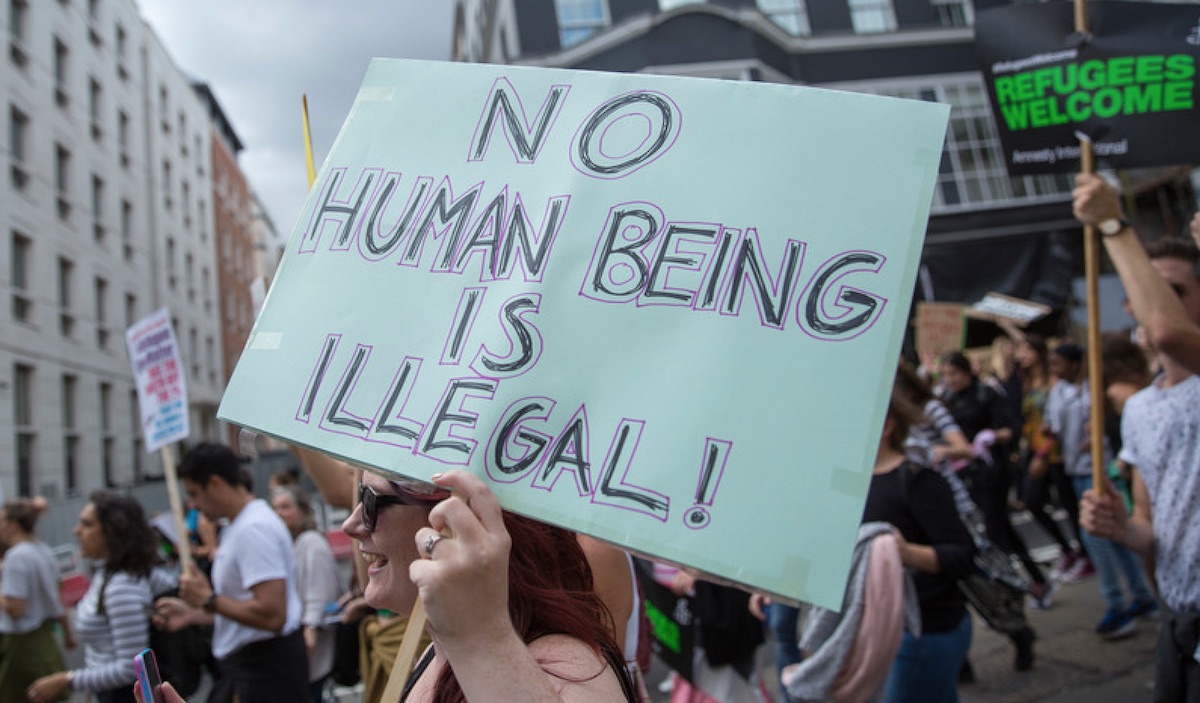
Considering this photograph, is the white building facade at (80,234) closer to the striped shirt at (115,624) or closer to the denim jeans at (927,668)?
the striped shirt at (115,624)

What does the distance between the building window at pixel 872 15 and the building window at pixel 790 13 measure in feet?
3.69

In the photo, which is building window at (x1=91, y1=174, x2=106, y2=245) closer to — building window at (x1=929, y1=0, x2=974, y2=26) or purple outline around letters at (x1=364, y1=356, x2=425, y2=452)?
building window at (x1=929, y1=0, x2=974, y2=26)

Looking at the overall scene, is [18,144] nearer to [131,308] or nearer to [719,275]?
[131,308]

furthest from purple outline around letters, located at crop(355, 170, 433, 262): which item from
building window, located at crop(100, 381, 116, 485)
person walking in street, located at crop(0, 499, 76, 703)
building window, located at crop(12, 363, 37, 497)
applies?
building window, located at crop(100, 381, 116, 485)

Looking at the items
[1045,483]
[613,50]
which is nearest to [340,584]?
[1045,483]

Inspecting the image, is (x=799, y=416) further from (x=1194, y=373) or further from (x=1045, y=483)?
(x=1045, y=483)

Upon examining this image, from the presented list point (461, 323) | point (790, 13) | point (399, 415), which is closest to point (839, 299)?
point (461, 323)

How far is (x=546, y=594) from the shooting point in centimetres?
145

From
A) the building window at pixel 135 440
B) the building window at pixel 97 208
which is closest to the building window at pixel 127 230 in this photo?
the building window at pixel 97 208

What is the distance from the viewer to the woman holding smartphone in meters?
4.09

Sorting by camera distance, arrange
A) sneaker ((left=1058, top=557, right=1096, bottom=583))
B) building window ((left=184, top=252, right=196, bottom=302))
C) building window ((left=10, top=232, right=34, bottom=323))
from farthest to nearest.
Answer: building window ((left=184, top=252, right=196, bottom=302))
building window ((left=10, top=232, right=34, bottom=323))
sneaker ((left=1058, top=557, right=1096, bottom=583))

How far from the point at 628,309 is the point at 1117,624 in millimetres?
5375

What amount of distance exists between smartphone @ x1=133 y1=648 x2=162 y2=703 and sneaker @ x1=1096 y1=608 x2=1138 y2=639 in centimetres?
559

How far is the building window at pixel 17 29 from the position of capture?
19422mm
